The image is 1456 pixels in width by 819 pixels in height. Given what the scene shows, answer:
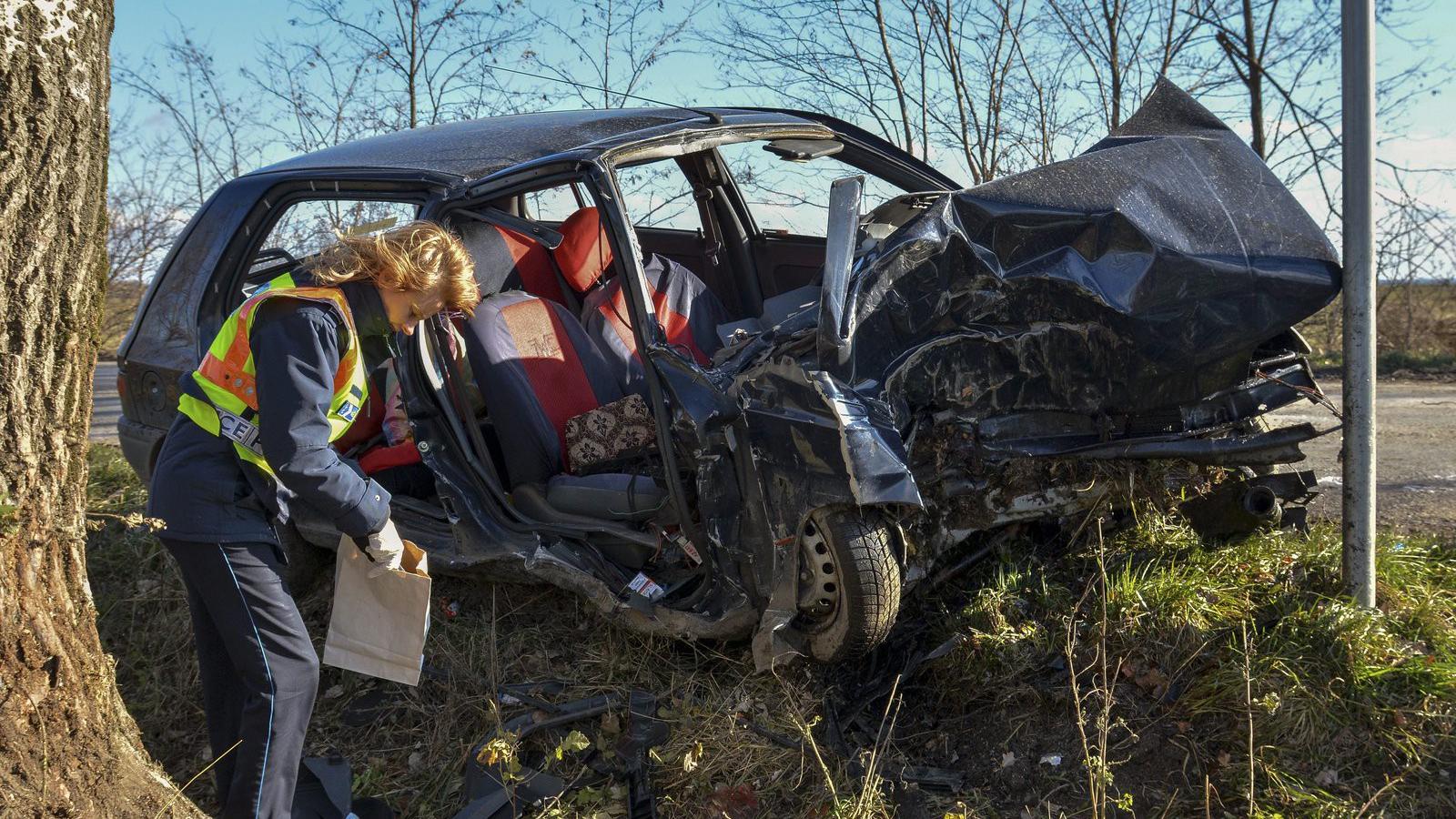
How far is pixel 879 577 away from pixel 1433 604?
1.70 m

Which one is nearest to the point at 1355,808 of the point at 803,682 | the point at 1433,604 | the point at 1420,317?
the point at 1433,604

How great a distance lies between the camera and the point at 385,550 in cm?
273

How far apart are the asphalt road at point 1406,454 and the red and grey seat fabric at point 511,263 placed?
1.41 metres

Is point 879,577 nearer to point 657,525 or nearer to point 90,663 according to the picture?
point 657,525

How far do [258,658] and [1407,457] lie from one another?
5139 mm

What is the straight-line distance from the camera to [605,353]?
3.98 metres

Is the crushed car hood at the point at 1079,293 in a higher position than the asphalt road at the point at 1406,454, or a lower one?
higher

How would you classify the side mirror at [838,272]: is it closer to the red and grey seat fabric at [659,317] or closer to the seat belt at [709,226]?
the red and grey seat fabric at [659,317]

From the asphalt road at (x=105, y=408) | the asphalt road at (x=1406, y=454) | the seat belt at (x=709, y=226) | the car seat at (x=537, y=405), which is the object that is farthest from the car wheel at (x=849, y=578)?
the asphalt road at (x=105, y=408)

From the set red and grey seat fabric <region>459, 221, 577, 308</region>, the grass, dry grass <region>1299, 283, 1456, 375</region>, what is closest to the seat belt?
red and grey seat fabric <region>459, 221, 577, 308</region>

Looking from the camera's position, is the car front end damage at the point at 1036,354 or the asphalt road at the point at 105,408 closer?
the car front end damage at the point at 1036,354

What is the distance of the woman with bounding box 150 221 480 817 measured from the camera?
253 cm

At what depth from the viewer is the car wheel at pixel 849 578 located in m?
2.85

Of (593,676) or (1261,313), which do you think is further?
(593,676)
